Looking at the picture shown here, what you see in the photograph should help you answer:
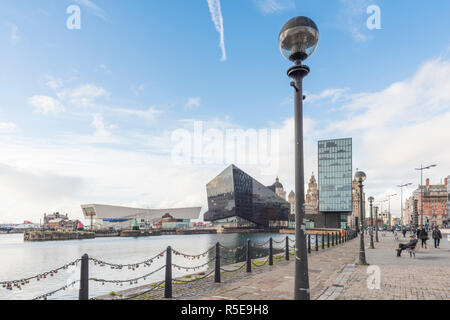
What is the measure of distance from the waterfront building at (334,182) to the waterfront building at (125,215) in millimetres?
82855

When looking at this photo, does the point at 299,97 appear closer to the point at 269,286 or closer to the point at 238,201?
the point at 269,286

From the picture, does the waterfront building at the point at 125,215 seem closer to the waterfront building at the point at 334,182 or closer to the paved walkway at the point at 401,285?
the waterfront building at the point at 334,182

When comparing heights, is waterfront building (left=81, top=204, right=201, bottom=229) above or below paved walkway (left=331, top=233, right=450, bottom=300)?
below

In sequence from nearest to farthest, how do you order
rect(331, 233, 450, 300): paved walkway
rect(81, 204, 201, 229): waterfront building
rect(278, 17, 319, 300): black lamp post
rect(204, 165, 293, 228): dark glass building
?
1. rect(278, 17, 319, 300): black lamp post
2. rect(331, 233, 450, 300): paved walkway
3. rect(204, 165, 293, 228): dark glass building
4. rect(81, 204, 201, 229): waterfront building

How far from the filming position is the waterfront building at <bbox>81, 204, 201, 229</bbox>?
5020 inches

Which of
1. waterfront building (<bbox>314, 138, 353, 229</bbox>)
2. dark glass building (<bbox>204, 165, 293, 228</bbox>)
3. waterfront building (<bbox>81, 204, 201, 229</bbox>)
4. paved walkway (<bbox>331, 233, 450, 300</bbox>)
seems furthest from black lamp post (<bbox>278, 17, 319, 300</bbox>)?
waterfront building (<bbox>81, 204, 201, 229</bbox>)

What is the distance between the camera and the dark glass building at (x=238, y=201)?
347 feet

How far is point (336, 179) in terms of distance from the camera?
98.9 metres

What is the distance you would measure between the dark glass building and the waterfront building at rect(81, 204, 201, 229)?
43739 mm

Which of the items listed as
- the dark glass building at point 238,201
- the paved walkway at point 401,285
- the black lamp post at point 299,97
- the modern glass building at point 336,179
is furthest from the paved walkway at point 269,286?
the dark glass building at point 238,201

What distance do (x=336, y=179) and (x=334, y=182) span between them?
1303 mm

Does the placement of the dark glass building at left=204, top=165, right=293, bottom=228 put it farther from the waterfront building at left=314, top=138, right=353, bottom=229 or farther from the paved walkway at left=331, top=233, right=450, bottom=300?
the paved walkway at left=331, top=233, right=450, bottom=300

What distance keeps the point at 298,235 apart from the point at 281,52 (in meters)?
3.33
